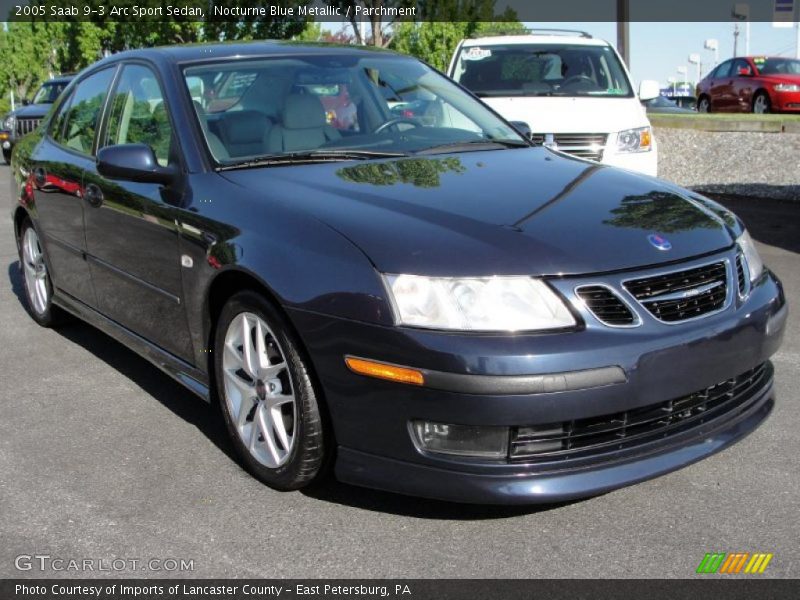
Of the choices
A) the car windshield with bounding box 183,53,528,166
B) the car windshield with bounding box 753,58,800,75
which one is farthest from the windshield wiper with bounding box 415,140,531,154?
the car windshield with bounding box 753,58,800,75

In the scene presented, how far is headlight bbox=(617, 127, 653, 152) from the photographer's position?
8.67 m

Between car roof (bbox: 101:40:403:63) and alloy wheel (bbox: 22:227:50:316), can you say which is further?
alloy wheel (bbox: 22:227:50:316)

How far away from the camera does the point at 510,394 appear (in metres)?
2.94

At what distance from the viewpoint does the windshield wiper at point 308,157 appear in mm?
4047

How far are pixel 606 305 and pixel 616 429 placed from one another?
1.29 feet

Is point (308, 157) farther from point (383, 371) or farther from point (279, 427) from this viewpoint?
point (383, 371)

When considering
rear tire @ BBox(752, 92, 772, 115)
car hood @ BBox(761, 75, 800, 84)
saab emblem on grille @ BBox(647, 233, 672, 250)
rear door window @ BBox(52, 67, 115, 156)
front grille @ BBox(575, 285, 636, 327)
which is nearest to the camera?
front grille @ BBox(575, 285, 636, 327)

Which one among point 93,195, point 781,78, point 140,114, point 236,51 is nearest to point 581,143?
point 236,51

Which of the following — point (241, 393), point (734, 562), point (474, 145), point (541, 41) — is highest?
point (541, 41)

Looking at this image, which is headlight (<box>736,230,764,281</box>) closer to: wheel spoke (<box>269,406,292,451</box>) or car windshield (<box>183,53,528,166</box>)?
car windshield (<box>183,53,528,166</box>)

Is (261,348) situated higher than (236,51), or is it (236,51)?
(236,51)

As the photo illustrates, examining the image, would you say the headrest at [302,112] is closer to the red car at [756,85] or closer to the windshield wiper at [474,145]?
the windshield wiper at [474,145]

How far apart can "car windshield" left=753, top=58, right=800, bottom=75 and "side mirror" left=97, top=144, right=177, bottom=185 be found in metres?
18.3

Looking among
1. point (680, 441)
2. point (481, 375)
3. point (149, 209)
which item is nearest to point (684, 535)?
point (680, 441)
